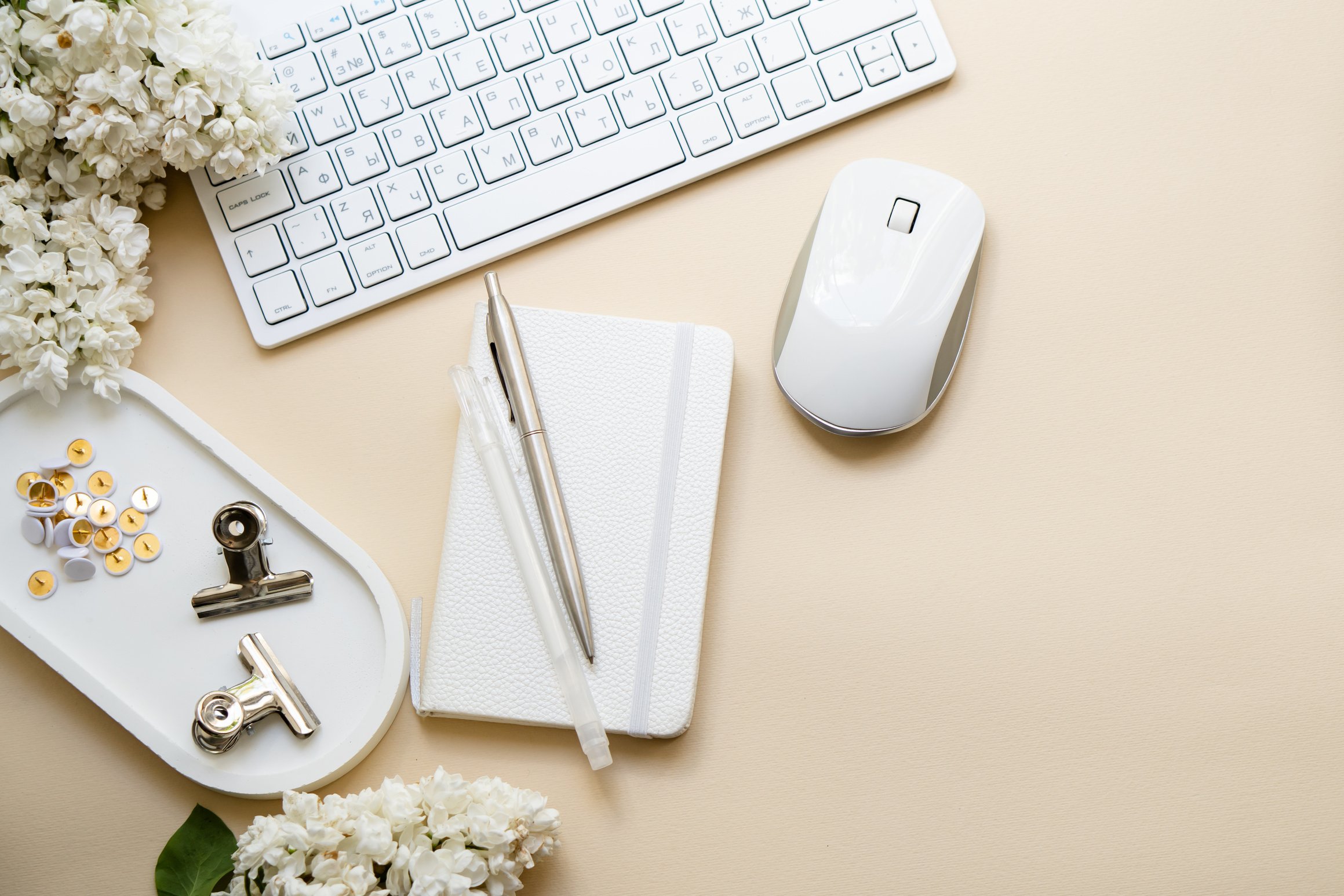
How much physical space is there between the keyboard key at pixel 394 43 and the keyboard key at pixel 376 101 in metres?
0.01

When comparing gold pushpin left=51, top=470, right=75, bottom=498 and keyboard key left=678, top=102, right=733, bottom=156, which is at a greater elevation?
keyboard key left=678, top=102, right=733, bottom=156

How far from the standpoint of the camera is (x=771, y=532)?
62 cm

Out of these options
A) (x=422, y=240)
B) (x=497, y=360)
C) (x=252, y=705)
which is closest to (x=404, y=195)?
(x=422, y=240)

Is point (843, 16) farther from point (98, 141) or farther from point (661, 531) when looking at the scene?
point (98, 141)

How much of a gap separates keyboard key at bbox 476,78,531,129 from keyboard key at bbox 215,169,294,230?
15 centimetres

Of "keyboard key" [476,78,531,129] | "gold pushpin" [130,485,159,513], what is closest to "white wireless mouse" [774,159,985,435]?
"keyboard key" [476,78,531,129]

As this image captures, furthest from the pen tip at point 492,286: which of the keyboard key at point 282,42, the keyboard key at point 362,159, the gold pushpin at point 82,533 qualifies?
the gold pushpin at point 82,533

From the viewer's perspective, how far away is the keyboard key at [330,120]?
62 cm

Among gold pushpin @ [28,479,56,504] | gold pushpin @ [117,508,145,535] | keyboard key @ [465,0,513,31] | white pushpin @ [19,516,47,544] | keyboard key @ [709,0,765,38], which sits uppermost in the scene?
keyboard key @ [465,0,513,31]

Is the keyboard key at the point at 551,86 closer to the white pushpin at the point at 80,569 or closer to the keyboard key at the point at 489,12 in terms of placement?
the keyboard key at the point at 489,12

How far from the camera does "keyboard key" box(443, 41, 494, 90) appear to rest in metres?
0.62

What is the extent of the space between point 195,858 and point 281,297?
1.27 feet

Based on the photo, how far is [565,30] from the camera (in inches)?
24.5

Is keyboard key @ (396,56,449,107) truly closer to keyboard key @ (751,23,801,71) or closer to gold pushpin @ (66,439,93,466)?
keyboard key @ (751,23,801,71)
